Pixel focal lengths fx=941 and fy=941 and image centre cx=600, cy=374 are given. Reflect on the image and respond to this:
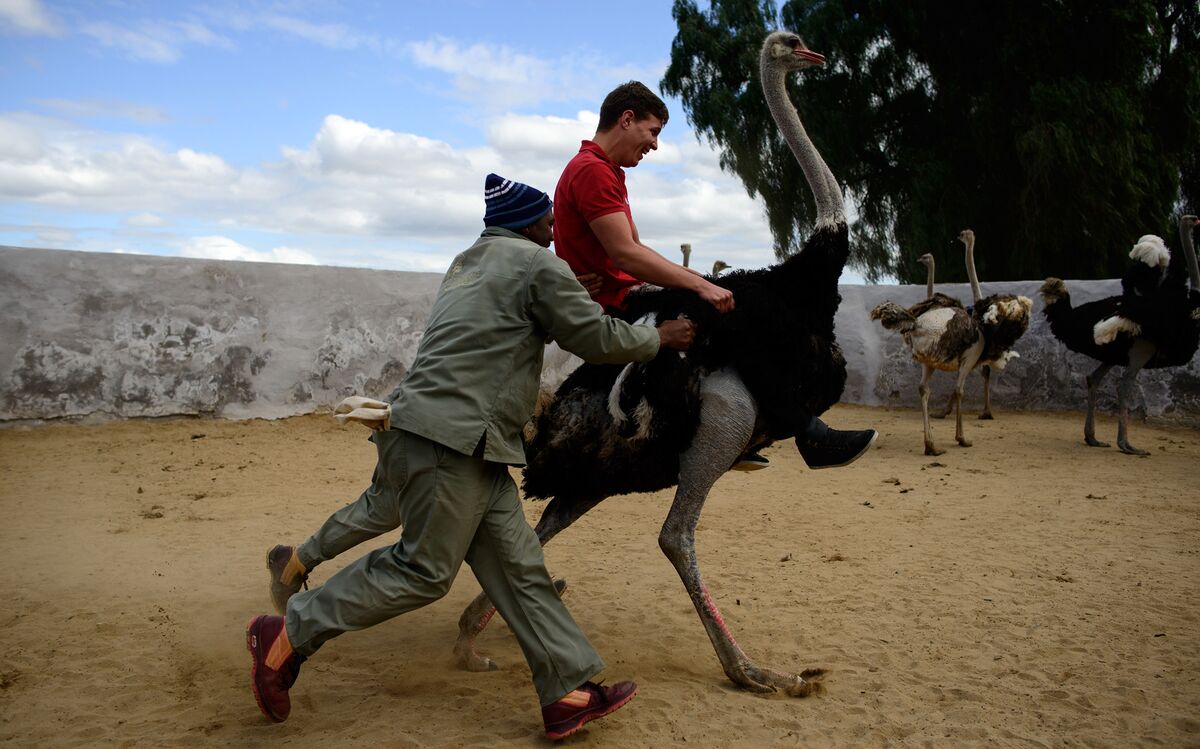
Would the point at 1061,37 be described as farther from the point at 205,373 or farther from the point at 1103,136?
the point at 205,373

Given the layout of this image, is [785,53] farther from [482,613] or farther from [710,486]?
[482,613]

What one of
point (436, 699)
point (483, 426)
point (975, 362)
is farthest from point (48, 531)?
point (975, 362)

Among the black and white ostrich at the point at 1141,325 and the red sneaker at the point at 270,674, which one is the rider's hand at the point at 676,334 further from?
the black and white ostrich at the point at 1141,325

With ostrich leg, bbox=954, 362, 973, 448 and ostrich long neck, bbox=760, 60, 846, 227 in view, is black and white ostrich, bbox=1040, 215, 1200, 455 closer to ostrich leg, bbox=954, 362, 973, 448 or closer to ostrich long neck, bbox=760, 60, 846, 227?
ostrich leg, bbox=954, 362, 973, 448

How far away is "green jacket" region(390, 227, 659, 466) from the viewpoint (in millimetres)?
2660

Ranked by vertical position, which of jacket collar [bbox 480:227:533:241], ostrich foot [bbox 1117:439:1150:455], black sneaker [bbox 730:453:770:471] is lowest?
ostrich foot [bbox 1117:439:1150:455]

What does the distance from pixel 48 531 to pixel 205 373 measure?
3.62 m

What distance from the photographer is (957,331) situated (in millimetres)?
8883

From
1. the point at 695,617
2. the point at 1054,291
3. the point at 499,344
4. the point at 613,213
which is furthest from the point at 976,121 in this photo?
the point at 499,344

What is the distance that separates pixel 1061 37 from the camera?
15.1m

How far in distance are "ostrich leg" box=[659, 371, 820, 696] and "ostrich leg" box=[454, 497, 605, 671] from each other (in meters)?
0.35

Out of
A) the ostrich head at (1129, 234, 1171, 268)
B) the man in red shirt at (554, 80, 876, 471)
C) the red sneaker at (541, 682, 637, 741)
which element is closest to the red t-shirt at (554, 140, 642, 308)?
the man in red shirt at (554, 80, 876, 471)

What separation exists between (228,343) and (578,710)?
721cm

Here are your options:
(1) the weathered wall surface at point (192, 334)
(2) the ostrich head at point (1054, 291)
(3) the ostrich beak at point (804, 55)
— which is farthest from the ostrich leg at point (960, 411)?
(3) the ostrich beak at point (804, 55)
